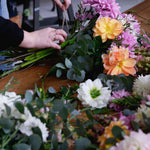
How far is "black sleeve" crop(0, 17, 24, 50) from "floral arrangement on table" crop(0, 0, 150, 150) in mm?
82

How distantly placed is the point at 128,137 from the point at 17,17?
1841 millimetres

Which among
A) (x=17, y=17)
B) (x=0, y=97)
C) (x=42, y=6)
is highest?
(x=0, y=97)

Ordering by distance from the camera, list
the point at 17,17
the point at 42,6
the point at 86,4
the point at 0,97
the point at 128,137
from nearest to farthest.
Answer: the point at 128,137 < the point at 0,97 < the point at 86,4 < the point at 17,17 < the point at 42,6

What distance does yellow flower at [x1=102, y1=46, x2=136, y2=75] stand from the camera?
1.82ft

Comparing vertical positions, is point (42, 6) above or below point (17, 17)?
below

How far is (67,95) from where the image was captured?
0.57 metres

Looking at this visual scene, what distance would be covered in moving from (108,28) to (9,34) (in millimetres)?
377

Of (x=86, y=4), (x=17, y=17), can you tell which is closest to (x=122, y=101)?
(x=86, y=4)

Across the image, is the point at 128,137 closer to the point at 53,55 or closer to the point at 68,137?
the point at 68,137

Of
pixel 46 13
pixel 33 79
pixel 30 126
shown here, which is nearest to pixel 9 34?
pixel 33 79

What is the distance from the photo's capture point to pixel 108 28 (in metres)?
0.62

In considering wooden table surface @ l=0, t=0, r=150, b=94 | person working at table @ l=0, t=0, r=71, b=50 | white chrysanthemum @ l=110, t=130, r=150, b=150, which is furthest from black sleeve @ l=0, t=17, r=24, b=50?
white chrysanthemum @ l=110, t=130, r=150, b=150

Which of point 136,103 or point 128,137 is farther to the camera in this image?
point 136,103

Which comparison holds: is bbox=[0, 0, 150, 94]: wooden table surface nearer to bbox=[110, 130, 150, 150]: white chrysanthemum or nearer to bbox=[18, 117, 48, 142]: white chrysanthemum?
bbox=[18, 117, 48, 142]: white chrysanthemum
